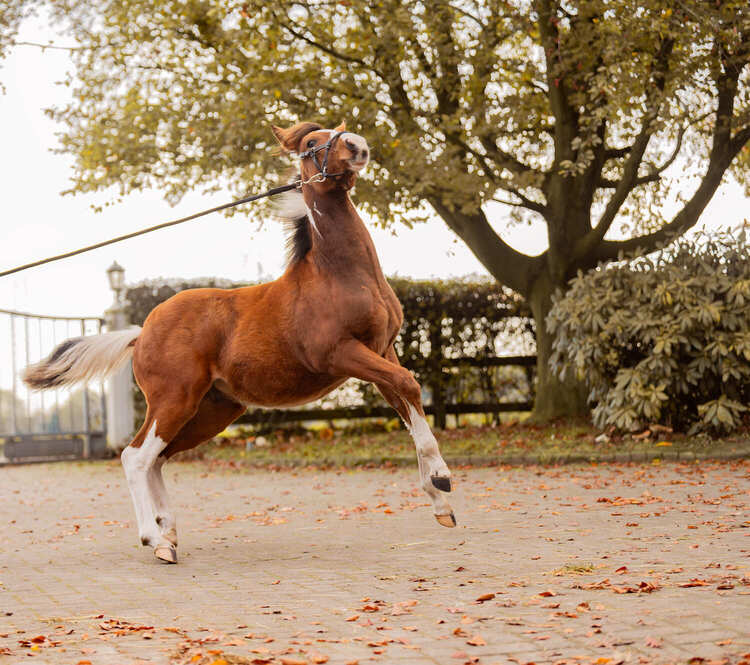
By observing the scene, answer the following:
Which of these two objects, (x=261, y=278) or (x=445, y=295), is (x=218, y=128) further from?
(x=445, y=295)

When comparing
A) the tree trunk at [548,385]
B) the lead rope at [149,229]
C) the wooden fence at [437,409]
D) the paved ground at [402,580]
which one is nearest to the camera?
the paved ground at [402,580]

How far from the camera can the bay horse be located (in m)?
5.98

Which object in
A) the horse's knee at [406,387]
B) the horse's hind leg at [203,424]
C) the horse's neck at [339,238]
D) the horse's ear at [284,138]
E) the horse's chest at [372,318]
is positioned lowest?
the horse's hind leg at [203,424]

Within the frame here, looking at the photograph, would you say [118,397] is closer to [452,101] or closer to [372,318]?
[452,101]

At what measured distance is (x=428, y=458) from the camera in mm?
5852

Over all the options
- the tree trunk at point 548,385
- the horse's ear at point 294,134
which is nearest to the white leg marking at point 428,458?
the horse's ear at point 294,134

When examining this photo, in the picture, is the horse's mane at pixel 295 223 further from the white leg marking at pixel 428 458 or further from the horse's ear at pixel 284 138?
the white leg marking at pixel 428 458

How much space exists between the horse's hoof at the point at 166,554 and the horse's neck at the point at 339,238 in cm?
204

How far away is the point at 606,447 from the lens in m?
12.0

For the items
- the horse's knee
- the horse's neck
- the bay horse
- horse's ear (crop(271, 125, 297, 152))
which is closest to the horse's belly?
the bay horse

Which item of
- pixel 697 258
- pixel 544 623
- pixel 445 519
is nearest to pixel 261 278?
pixel 697 258

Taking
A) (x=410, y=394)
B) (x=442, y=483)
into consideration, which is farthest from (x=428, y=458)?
(x=410, y=394)

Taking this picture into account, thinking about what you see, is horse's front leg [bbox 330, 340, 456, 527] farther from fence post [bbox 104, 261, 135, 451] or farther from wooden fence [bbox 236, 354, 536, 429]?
fence post [bbox 104, 261, 135, 451]

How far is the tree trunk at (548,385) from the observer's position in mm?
14766
